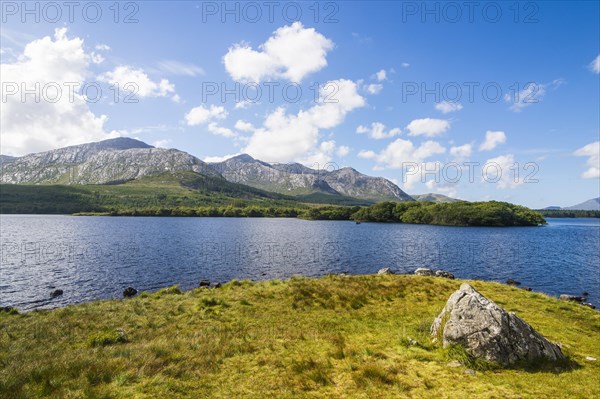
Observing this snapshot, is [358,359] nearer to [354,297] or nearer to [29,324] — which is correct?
[354,297]

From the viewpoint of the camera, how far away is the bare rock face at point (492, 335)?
16203 mm

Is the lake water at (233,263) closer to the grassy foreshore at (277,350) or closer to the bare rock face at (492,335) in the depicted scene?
the grassy foreshore at (277,350)

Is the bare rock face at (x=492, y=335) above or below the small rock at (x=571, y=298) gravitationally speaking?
above

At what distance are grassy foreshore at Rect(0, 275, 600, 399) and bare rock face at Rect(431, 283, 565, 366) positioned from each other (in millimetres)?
770

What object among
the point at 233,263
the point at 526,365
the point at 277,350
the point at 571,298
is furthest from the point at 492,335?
the point at 233,263

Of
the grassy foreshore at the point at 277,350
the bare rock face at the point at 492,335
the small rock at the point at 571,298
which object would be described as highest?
the bare rock face at the point at 492,335

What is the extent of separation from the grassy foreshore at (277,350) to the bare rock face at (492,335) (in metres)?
0.77

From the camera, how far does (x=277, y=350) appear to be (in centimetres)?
1823

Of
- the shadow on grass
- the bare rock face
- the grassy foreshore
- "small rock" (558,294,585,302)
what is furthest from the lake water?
the bare rock face

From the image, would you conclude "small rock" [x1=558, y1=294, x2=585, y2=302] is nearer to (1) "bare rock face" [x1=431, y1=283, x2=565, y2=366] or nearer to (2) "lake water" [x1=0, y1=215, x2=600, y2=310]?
(2) "lake water" [x1=0, y1=215, x2=600, y2=310]

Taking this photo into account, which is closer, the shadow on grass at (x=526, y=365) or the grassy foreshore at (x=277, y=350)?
the grassy foreshore at (x=277, y=350)

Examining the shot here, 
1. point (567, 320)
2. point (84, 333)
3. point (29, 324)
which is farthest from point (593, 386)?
point (29, 324)

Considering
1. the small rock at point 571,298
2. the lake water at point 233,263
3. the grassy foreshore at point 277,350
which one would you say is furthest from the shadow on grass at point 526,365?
the lake water at point 233,263

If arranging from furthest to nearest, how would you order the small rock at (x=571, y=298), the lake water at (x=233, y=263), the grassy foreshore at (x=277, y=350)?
the lake water at (x=233, y=263) → the small rock at (x=571, y=298) → the grassy foreshore at (x=277, y=350)
